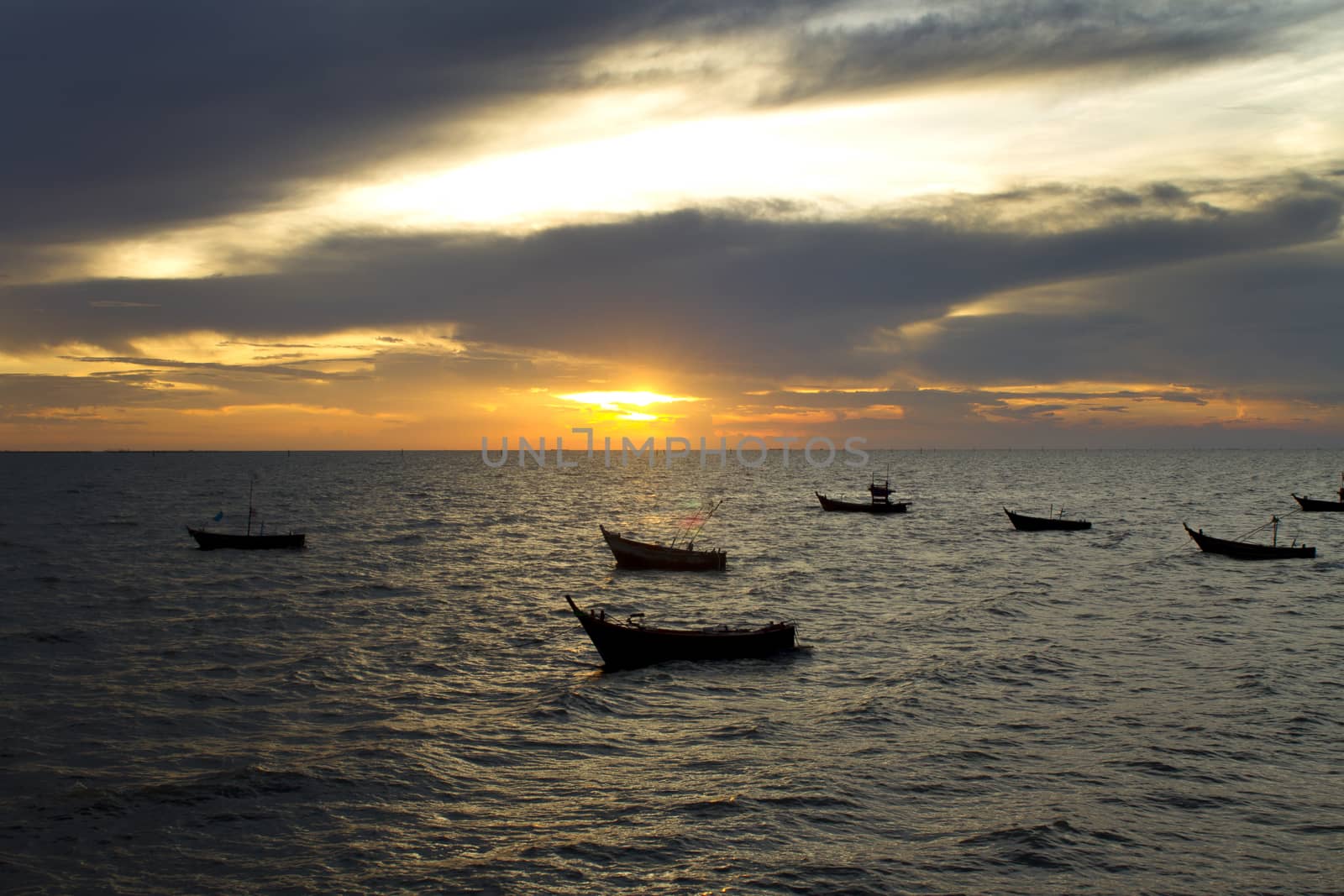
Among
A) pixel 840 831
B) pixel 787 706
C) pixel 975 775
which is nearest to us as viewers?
pixel 840 831

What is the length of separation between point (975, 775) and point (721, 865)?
7.77 meters

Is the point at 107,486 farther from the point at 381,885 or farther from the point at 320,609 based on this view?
the point at 381,885

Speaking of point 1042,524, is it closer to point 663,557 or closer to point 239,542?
point 663,557

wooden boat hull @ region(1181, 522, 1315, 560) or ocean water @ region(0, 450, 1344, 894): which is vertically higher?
wooden boat hull @ region(1181, 522, 1315, 560)

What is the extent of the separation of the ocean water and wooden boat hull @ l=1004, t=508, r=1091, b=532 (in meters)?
27.4

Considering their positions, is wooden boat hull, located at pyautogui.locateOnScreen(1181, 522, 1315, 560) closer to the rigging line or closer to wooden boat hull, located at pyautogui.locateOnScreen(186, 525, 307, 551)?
the rigging line

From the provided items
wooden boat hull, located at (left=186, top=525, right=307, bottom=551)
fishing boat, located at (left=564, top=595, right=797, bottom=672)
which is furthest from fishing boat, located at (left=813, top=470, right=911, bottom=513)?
fishing boat, located at (left=564, top=595, right=797, bottom=672)

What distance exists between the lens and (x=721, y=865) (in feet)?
59.0

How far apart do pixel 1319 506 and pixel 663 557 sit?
8357 cm

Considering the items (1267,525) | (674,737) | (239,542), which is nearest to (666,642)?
A: (674,737)

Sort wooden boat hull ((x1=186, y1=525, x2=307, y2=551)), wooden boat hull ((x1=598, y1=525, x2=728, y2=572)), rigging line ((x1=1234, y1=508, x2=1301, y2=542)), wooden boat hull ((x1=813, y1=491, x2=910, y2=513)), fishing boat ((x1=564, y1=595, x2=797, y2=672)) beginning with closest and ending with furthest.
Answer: fishing boat ((x1=564, y1=595, x2=797, y2=672)), wooden boat hull ((x1=598, y1=525, x2=728, y2=572)), wooden boat hull ((x1=186, y1=525, x2=307, y2=551)), rigging line ((x1=1234, y1=508, x2=1301, y2=542)), wooden boat hull ((x1=813, y1=491, x2=910, y2=513))

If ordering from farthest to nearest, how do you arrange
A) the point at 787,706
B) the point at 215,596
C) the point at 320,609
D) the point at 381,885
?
1. the point at 215,596
2. the point at 320,609
3. the point at 787,706
4. the point at 381,885

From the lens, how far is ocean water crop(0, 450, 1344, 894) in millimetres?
18172

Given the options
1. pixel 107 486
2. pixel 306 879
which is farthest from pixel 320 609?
pixel 107 486
